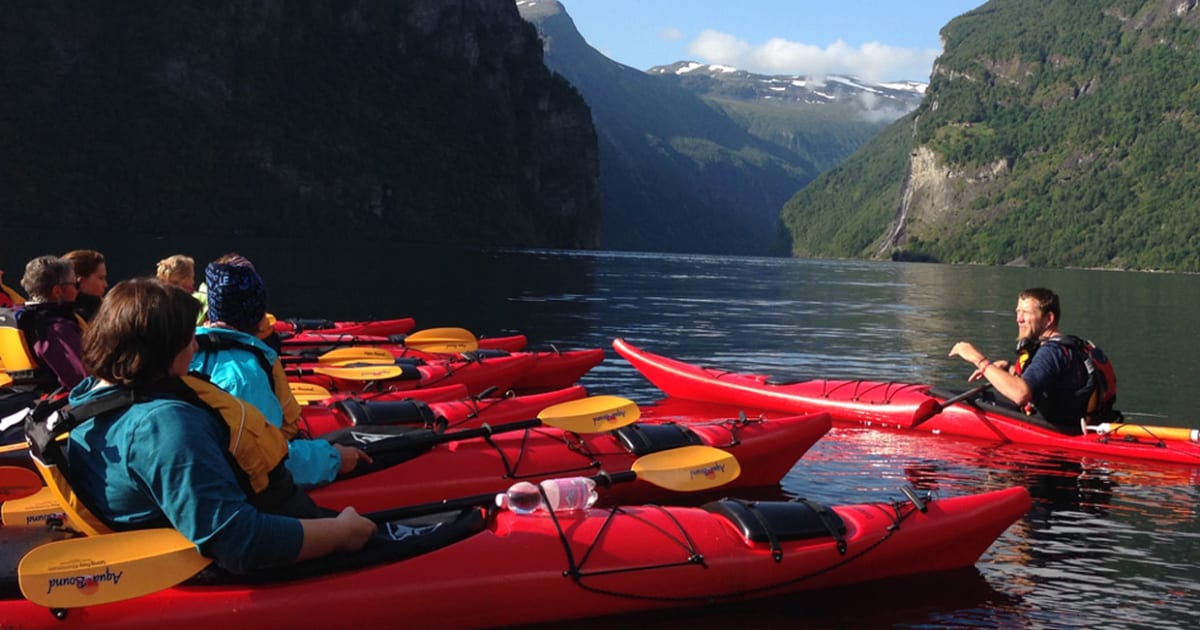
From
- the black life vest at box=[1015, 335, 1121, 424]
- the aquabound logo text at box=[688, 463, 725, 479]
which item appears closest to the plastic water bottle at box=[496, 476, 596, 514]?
the aquabound logo text at box=[688, 463, 725, 479]

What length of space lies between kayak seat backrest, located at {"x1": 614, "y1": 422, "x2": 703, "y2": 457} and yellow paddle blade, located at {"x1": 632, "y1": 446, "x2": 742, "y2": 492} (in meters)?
0.76

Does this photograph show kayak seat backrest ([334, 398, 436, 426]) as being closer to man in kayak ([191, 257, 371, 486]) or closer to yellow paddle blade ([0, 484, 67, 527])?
yellow paddle blade ([0, 484, 67, 527])

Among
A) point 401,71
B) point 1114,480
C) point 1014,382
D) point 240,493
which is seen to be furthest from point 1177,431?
point 401,71

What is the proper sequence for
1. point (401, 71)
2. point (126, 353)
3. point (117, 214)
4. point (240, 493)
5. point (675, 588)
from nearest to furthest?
point (126, 353) → point (240, 493) → point (675, 588) → point (117, 214) → point (401, 71)

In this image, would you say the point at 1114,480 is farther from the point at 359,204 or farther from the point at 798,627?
the point at 359,204

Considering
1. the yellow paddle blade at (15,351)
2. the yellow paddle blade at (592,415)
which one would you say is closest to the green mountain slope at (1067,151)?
the yellow paddle blade at (592,415)

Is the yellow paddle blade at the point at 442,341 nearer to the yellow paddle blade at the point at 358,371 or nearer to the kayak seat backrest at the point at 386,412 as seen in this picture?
the yellow paddle blade at the point at 358,371

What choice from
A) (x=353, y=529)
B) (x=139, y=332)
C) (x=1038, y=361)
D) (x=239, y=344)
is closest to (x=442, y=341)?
(x=1038, y=361)

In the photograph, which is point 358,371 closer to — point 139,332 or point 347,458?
point 347,458

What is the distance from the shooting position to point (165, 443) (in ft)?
12.8

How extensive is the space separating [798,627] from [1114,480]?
5665 millimetres

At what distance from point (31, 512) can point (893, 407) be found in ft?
32.8

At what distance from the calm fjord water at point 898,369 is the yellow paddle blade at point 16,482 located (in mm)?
3389

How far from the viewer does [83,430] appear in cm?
404
